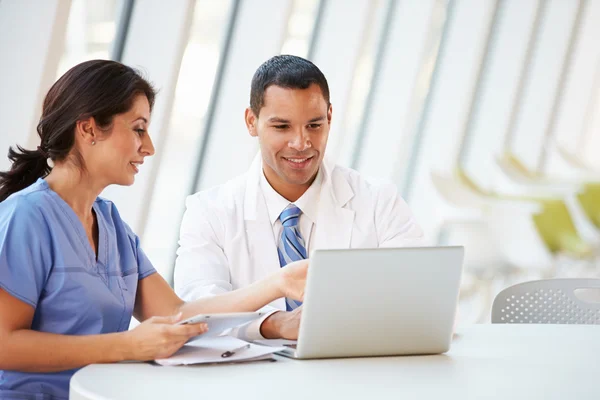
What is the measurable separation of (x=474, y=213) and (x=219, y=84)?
2563 millimetres

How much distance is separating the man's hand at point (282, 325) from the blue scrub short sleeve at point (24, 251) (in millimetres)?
527

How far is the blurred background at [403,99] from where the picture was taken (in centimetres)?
376

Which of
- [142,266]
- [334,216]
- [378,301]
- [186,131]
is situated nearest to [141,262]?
[142,266]

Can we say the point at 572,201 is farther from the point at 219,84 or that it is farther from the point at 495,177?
the point at 219,84

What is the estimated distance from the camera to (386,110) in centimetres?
674

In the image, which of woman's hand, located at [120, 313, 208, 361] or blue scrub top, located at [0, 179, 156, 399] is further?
blue scrub top, located at [0, 179, 156, 399]

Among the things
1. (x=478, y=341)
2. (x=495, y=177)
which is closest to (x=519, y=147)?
(x=495, y=177)

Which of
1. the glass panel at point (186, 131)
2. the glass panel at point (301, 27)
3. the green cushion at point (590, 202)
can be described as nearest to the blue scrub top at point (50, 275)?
the glass panel at point (186, 131)

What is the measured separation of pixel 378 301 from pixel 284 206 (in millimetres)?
949

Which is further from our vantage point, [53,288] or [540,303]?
[540,303]

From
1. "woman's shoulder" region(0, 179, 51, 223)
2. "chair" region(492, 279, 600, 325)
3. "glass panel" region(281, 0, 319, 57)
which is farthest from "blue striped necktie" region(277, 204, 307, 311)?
"glass panel" region(281, 0, 319, 57)

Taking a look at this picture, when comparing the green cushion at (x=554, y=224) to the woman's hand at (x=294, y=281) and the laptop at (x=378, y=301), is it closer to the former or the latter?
the woman's hand at (x=294, y=281)

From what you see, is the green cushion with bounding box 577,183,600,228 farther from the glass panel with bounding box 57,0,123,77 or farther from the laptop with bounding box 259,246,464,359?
the laptop with bounding box 259,246,464,359

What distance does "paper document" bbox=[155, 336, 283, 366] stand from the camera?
5.26 ft
